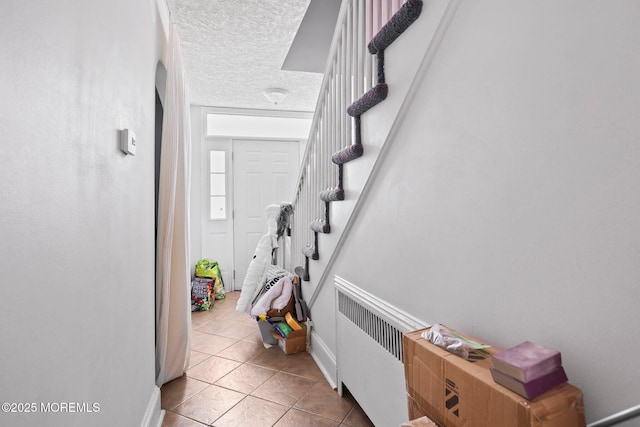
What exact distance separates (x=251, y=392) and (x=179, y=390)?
0.45m

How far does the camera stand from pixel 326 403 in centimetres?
193

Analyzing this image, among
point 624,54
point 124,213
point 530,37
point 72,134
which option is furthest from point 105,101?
point 624,54

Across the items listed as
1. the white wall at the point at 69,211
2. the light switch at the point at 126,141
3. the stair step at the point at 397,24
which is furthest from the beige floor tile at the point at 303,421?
the stair step at the point at 397,24

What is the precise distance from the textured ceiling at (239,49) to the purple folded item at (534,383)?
2491 millimetres

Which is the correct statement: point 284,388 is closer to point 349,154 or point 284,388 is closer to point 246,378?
point 246,378

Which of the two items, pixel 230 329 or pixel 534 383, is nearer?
pixel 534 383

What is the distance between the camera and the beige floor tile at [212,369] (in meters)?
2.25

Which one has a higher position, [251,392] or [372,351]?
[372,351]

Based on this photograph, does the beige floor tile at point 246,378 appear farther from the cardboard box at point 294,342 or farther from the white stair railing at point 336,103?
the white stair railing at point 336,103

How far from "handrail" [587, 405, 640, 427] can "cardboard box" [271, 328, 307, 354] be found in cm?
216

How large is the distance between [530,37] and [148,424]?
2067 millimetres

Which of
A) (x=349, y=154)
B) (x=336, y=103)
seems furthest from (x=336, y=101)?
(x=349, y=154)

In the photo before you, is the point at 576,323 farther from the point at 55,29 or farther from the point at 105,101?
the point at 105,101

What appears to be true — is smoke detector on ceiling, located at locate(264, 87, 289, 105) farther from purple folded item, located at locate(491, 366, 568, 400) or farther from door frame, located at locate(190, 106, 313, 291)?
purple folded item, located at locate(491, 366, 568, 400)
